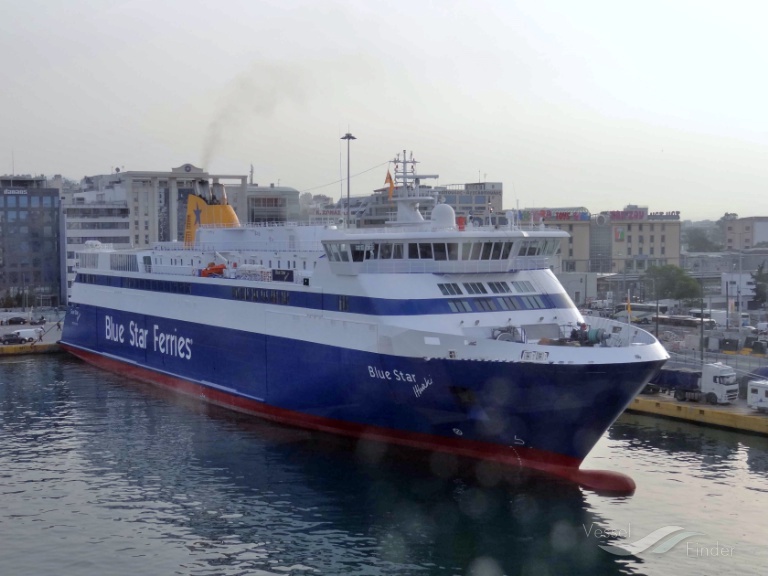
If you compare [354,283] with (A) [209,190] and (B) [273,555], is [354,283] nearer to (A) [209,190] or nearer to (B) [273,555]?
(B) [273,555]

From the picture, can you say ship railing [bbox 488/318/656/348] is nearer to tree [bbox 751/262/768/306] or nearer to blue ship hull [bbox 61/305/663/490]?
blue ship hull [bbox 61/305/663/490]

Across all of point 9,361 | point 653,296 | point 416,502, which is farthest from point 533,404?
point 653,296

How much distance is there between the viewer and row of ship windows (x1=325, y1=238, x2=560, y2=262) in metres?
23.5

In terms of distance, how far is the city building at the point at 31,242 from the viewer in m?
68.9

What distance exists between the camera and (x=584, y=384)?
778 inches

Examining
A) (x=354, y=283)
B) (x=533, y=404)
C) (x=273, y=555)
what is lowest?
(x=273, y=555)

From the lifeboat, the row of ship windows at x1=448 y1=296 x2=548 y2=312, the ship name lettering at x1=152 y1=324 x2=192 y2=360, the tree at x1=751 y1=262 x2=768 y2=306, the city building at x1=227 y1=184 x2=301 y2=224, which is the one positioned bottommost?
the ship name lettering at x1=152 y1=324 x2=192 y2=360

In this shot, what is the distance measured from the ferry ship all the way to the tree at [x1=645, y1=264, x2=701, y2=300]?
33.5 m

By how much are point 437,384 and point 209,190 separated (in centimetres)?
2019

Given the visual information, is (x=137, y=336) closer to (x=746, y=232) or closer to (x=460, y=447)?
(x=460, y=447)

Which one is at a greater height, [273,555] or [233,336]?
[233,336]

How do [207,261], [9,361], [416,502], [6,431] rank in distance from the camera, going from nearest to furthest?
[416,502]
[6,431]
[207,261]
[9,361]

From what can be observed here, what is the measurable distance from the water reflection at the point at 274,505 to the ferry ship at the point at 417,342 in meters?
0.92

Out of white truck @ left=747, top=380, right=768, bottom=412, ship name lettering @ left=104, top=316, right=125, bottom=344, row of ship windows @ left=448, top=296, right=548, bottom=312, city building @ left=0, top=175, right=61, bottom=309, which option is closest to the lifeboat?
ship name lettering @ left=104, top=316, right=125, bottom=344
